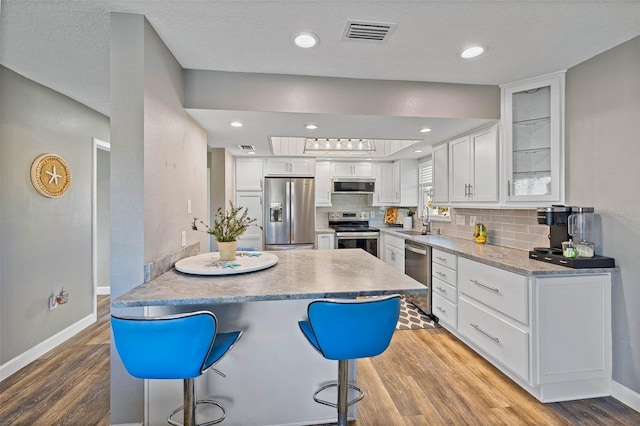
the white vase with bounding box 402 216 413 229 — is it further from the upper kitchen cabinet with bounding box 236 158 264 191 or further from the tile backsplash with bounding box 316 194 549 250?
the upper kitchen cabinet with bounding box 236 158 264 191

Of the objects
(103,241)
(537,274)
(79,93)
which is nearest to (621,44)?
(537,274)

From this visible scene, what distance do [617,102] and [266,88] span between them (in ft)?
8.12

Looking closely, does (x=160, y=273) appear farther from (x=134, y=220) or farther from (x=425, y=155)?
(x=425, y=155)

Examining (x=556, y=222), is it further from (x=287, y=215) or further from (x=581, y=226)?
(x=287, y=215)

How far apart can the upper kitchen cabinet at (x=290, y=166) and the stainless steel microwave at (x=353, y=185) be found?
0.53 metres

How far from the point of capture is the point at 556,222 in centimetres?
219

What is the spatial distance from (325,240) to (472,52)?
3.54 metres

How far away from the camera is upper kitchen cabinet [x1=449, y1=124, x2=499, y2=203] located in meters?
2.78

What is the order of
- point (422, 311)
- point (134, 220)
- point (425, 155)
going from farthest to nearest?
1. point (425, 155)
2. point (422, 311)
3. point (134, 220)

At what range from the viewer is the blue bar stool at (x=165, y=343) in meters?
1.15

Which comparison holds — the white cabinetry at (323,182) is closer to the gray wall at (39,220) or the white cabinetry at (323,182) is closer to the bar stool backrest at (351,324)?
the gray wall at (39,220)

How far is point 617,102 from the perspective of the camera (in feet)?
6.59

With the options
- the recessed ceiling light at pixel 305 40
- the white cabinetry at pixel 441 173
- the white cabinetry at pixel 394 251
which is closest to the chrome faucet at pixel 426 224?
the white cabinetry at pixel 394 251

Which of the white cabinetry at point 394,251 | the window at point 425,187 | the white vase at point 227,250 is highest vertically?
the window at point 425,187
